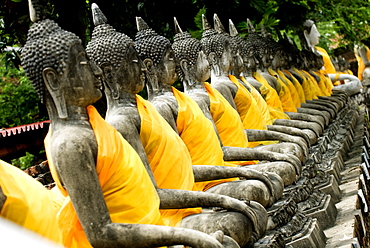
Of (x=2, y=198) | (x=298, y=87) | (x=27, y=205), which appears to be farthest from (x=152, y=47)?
(x=298, y=87)

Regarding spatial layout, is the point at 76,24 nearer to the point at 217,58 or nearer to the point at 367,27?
the point at 217,58

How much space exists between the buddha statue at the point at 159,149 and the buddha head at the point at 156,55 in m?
0.70

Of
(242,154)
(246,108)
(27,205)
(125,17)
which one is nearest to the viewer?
(27,205)

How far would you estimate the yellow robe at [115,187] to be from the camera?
3.41 metres

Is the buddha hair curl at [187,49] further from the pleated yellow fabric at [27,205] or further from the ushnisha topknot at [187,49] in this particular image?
the pleated yellow fabric at [27,205]

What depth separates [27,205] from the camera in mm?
3041

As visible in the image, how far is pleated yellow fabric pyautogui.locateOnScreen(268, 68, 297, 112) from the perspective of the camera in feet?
32.9

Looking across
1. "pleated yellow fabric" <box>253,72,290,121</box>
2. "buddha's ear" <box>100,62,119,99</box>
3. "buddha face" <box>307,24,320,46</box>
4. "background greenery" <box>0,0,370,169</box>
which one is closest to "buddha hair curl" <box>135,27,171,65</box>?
"buddha's ear" <box>100,62,119,99</box>

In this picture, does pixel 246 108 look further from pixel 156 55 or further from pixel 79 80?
pixel 79 80

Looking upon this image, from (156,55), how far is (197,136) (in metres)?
0.82

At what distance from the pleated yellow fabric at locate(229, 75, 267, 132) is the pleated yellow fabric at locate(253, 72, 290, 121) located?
4.22 ft

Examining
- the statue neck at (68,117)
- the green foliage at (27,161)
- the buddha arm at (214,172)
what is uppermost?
the statue neck at (68,117)

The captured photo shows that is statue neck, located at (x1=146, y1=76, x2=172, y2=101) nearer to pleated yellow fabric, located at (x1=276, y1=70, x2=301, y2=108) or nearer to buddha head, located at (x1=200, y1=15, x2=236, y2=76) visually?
buddha head, located at (x1=200, y1=15, x2=236, y2=76)

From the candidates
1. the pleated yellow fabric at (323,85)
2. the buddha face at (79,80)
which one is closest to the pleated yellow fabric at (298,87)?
the pleated yellow fabric at (323,85)
